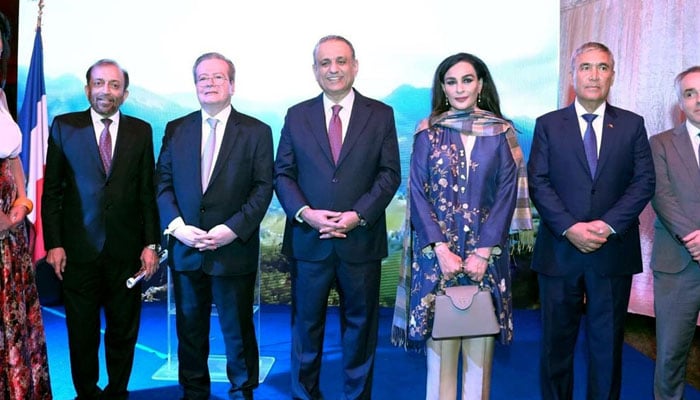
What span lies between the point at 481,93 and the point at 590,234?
0.75 metres

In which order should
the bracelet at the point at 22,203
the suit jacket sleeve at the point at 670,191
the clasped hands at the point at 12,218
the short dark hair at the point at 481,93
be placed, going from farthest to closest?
the suit jacket sleeve at the point at 670,191
the short dark hair at the point at 481,93
the bracelet at the point at 22,203
the clasped hands at the point at 12,218

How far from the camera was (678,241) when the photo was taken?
8.96 feet

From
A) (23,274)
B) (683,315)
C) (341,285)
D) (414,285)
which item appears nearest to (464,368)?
(414,285)

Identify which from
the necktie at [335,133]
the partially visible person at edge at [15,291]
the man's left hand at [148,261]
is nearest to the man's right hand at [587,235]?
the necktie at [335,133]

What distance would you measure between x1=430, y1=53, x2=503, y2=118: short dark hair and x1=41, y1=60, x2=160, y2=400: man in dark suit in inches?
55.9

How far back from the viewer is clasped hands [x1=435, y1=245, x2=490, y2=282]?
2453mm

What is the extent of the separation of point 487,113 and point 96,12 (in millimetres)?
4246

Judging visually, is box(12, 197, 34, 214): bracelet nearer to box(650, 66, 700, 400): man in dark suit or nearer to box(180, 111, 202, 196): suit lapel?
box(180, 111, 202, 196): suit lapel

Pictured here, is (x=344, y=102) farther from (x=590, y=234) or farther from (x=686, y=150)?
(x=686, y=150)

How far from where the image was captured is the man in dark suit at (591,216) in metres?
2.62

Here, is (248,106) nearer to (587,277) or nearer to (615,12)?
(615,12)

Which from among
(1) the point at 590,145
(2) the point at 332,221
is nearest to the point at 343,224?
(2) the point at 332,221

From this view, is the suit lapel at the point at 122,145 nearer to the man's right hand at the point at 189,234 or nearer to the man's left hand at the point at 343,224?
the man's right hand at the point at 189,234

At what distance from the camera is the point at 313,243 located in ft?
9.12
